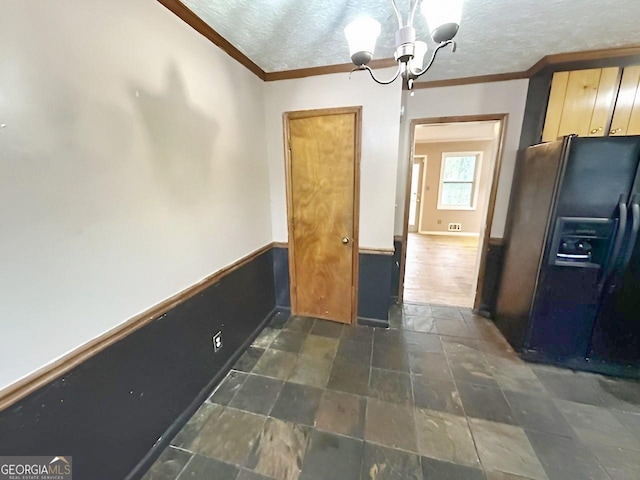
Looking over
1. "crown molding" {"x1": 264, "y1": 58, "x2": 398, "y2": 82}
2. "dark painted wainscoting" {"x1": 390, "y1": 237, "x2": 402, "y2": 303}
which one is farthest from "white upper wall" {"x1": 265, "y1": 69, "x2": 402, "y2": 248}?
"dark painted wainscoting" {"x1": 390, "y1": 237, "x2": 402, "y2": 303}

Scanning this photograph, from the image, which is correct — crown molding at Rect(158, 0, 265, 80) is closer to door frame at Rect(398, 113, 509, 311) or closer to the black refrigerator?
door frame at Rect(398, 113, 509, 311)

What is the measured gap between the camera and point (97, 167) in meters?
1.06

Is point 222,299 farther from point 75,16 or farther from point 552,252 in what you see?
point 552,252

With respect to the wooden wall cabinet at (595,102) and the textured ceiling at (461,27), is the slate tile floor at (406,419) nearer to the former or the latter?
the wooden wall cabinet at (595,102)

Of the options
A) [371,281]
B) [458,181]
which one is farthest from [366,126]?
[458,181]

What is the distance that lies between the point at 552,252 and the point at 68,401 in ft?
9.36

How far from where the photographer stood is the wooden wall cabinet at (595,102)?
191 cm

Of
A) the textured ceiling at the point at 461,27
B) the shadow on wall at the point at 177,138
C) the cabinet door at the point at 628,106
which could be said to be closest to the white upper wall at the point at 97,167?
the shadow on wall at the point at 177,138

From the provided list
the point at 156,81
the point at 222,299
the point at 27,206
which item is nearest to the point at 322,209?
the point at 222,299

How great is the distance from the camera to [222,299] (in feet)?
6.22

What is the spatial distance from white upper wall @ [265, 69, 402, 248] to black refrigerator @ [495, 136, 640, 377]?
1101mm

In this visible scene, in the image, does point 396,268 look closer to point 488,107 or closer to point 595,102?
point 488,107

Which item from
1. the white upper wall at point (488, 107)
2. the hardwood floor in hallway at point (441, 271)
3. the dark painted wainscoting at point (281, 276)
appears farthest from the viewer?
the hardwood floor in hallway at point (441, 271)

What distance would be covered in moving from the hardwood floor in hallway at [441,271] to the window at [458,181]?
37.2 inches
